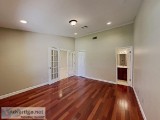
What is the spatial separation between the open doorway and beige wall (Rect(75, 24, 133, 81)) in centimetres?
22

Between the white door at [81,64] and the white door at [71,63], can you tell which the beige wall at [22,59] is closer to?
the white door at [71,63]

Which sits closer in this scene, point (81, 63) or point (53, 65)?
point (53, 65)

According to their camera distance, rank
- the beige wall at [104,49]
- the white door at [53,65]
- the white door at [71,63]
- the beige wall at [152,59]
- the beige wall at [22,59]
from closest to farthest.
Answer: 1. the beige wall at [152,59]
2. the beige wall at [22,59]
3. the beige wall at [104,49]
4. the white door at [53,65]
5. the white door at [71,63]

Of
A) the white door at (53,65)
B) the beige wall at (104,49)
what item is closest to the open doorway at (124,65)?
the beige wall at (104,49)

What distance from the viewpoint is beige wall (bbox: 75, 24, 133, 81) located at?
4.75 metres

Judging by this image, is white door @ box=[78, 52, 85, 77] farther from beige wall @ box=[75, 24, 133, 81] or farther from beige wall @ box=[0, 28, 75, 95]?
beige wall @ box=[0, 28, 75, 95]

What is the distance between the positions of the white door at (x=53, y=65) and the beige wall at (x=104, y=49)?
6.43 feet

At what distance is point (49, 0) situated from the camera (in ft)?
7.48

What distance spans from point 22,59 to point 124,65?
498 centimetres

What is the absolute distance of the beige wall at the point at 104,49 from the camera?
15.6ft

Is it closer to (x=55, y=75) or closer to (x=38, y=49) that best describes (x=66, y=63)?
(x=55, y=75)

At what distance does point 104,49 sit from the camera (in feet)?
18.2

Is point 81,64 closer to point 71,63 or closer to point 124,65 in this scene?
point 71,63

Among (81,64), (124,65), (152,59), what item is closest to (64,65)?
(81,64)
